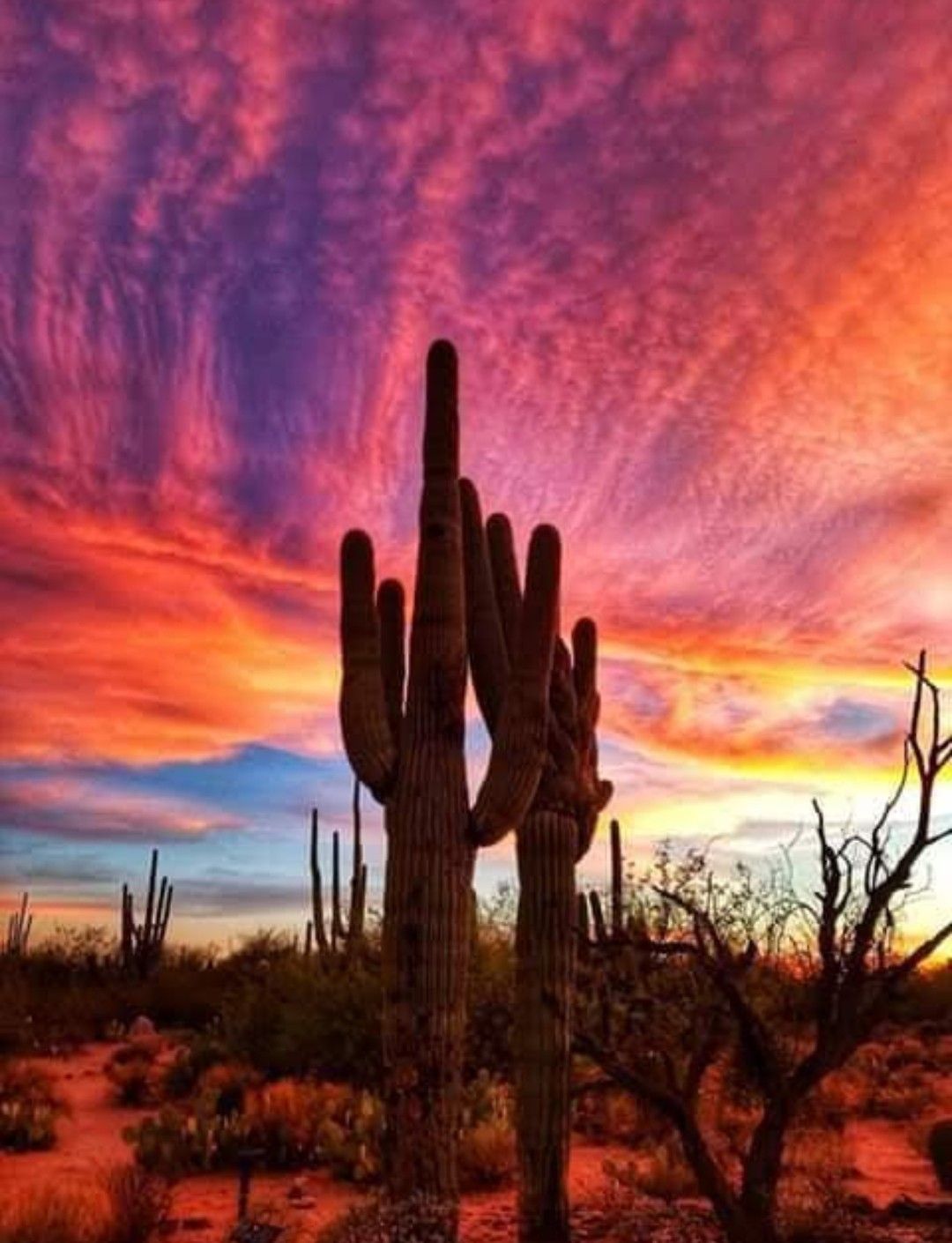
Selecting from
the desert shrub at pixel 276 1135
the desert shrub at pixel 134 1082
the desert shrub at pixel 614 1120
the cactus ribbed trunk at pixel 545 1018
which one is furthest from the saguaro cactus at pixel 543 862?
the desert shrub at pixel 134 1082

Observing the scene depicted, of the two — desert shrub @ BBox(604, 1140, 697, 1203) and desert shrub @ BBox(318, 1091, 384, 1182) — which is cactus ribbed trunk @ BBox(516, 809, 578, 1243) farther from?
Answer: desert shrub @ BBox(318, 1091, 384, 1182)

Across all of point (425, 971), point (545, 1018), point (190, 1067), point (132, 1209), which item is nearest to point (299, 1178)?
point (132, 1209)

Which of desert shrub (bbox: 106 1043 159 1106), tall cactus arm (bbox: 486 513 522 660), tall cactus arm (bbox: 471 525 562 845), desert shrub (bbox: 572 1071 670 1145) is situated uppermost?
tall cactus arm (bbox: 486 513 522 660)

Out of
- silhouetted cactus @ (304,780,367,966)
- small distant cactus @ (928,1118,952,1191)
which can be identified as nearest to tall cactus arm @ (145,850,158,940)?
silhouetted cactus @ (304,780,367,966)

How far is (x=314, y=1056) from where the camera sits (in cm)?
1789

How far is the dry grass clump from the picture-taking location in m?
9.54

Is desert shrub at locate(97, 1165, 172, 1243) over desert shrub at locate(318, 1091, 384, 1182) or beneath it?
beneath

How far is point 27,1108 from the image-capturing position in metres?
15.4

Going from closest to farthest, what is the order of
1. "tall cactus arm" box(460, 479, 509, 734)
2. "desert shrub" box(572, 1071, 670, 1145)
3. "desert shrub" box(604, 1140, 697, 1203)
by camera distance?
"tall cactus arm" box(460, 479, 509, 734) → "desert shrub" box(604, 1140, 697, 1203) → "desert shrub" box(572, 1071, 670, 1145)

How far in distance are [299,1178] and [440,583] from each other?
22.0ft

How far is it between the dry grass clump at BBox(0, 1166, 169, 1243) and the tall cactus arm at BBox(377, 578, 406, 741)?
445 centimetres

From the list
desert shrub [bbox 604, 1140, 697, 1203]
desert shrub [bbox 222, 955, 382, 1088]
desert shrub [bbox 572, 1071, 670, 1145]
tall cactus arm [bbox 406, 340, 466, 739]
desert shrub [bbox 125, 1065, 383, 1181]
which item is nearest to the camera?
tall cactus arm [bbox 406, 340, 466, 739]

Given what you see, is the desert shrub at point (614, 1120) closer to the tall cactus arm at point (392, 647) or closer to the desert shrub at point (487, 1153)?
the desert shrub at point (487, 1153)

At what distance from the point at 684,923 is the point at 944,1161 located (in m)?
9.20
